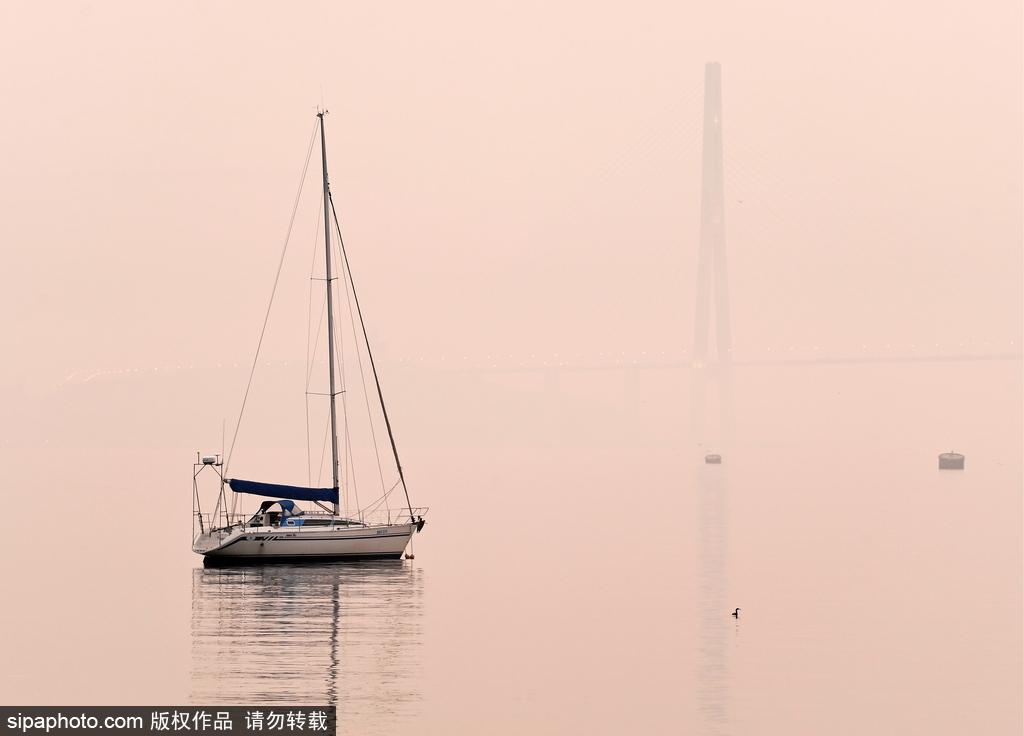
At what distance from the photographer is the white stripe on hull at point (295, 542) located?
44219mm

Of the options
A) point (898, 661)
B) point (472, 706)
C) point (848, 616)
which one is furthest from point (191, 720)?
point (848, 616)

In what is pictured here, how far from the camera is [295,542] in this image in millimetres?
44250

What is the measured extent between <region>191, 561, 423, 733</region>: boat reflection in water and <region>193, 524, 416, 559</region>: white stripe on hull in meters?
0.40

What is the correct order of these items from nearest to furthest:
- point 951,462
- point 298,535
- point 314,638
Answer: point 314,638 < point 298,535 < point 951,462

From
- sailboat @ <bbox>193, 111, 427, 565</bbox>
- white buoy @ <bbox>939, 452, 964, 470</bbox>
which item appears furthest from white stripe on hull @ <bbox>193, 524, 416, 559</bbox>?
white buoy @ <bbox>939, 452, 964, 470</bbox>

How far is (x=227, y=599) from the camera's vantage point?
39.4 meters

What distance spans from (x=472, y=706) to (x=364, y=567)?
1713 centimetres

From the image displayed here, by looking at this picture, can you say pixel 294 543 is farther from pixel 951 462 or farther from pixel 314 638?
pixel 951 462

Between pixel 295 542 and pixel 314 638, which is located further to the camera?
pixel 295 542

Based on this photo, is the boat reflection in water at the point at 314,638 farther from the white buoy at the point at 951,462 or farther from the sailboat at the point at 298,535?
the white buoy at the point at 951,462

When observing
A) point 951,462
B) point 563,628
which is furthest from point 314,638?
point 951,462

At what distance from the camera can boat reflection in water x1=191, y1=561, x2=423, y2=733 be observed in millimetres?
27328

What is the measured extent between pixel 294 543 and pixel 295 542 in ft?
0.17

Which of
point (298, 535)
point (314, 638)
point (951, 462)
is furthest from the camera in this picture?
point (951, 462)
